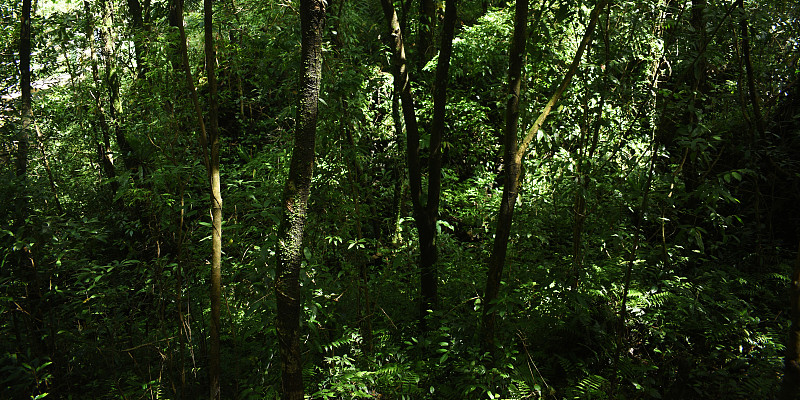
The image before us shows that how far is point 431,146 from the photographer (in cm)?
436

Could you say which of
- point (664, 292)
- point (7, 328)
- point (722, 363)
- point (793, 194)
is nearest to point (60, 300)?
point (7, 328)

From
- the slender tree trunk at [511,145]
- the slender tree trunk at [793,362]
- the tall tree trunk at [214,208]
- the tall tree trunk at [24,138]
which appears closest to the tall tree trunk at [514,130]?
the slender tree trunk at [511,145]

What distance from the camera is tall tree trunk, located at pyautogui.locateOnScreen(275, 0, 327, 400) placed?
2508 millimetres

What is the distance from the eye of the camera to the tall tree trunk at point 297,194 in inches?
98.7

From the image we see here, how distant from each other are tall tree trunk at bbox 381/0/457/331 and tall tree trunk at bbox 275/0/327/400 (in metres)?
1.82

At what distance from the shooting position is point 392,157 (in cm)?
652

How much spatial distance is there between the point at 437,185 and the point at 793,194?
485 centimetres

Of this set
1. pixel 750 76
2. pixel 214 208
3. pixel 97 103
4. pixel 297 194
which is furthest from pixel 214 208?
pixel 750 76

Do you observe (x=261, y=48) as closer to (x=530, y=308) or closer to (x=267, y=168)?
(x=267, y=168)

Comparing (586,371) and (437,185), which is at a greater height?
(437,185)

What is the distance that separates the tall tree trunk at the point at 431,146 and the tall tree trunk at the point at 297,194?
182 centimetres

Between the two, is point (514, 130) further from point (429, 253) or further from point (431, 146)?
point (429, 253)

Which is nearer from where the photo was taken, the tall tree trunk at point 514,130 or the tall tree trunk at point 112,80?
the tall tree trunk at point 514,130

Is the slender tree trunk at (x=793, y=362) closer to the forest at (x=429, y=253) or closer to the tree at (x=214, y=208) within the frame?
the forest at (x=429, y=253)
